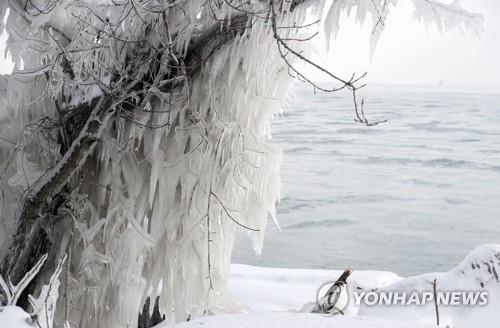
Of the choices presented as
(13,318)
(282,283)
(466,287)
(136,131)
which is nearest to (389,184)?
(282,283)

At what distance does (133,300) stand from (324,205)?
284cm

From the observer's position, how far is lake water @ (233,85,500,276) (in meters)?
4.43

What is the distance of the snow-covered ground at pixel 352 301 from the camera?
96cm

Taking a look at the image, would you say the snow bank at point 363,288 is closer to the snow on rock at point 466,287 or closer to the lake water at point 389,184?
the snow on rock at point 466,287

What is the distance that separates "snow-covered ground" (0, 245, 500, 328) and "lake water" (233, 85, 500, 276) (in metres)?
0.27

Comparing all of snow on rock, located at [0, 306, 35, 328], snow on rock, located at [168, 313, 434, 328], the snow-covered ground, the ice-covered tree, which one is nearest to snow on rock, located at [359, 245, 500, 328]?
the snow-covered ground

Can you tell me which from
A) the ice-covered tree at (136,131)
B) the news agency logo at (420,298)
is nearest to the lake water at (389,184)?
the news agency logo at (420,298)

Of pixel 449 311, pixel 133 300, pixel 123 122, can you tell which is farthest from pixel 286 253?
pixel 123 122

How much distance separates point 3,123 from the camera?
2.04 m

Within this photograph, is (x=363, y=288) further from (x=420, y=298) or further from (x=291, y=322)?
(x=291, y=322)

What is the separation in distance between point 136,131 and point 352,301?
4.27 ft

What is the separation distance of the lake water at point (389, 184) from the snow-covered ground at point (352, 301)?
269 mm

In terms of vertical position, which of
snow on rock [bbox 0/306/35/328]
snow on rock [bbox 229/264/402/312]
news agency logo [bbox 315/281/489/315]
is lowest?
snow on rock [bbox 229/264/402/312]

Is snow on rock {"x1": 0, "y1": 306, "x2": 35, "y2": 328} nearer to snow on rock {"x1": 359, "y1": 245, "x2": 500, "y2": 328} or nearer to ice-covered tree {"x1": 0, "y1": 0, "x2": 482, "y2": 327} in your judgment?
ice-covered tree {"x1": 0, "y1": 0, "x2": 482, "y2": 327}
